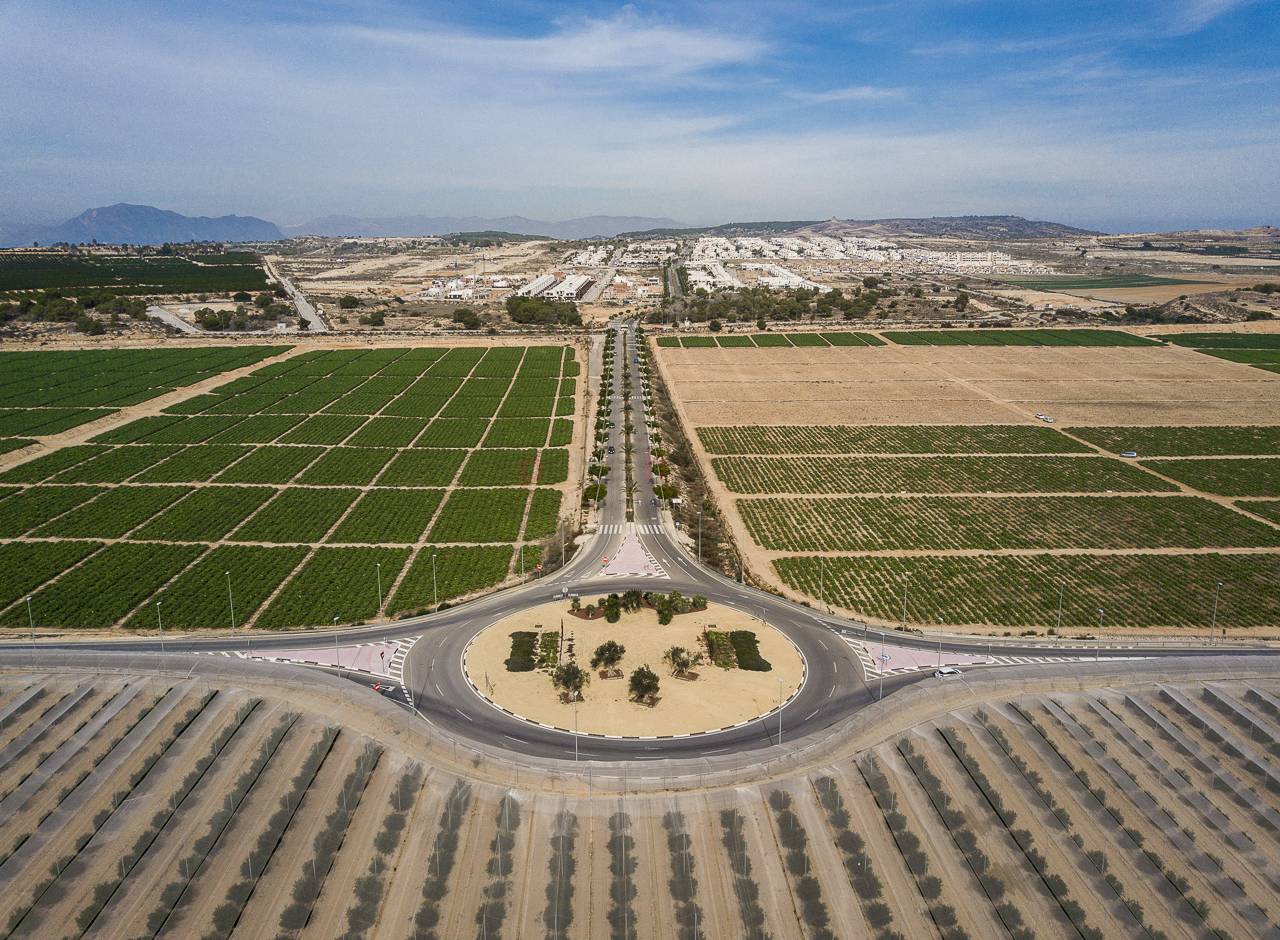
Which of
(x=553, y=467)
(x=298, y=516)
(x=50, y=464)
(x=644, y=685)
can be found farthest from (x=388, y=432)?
(x=644, y=685)

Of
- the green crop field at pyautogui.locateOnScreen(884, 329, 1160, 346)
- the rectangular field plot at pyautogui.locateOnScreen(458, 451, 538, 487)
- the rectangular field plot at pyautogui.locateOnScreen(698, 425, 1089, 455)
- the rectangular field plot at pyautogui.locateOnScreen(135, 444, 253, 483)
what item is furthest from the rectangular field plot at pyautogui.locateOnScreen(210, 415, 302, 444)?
the green crop field at pyautogui.locateOnScreen(884, 329, 1160, 346)

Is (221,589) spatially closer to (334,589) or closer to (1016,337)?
(334,589)

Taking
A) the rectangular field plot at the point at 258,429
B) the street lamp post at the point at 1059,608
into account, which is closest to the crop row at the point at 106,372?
the rectangular field plot at the point at 258,429

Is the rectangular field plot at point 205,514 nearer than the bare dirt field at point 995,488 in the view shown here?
No

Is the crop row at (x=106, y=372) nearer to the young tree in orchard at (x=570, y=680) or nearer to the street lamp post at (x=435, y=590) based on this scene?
the street lamp post at (x=435, y=590)

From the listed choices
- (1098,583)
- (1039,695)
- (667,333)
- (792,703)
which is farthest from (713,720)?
(667,333)

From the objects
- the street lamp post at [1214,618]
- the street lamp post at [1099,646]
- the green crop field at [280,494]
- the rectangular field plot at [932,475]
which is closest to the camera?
the street lamp post at [1099,646]

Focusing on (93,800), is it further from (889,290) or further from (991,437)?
(889,290)
